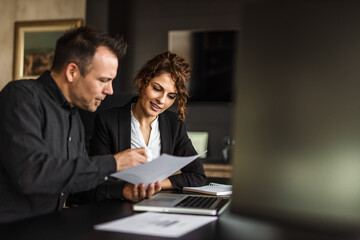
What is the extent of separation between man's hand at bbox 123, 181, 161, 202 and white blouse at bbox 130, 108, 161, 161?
639 mm

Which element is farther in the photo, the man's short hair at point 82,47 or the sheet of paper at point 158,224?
the man's short hair at point 82,47

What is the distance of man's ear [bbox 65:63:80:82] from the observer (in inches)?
53.3

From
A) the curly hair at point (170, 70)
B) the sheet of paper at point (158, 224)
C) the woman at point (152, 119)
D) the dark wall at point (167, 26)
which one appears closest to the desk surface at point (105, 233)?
the sheet of paper at point (158, 224)

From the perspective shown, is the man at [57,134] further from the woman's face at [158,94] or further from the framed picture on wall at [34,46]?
the framed picture on wall at [34,46]

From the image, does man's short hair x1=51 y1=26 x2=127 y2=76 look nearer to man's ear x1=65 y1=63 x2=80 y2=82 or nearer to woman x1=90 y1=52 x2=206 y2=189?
man's ear x1=65 y1=63 x2=80 y2=82

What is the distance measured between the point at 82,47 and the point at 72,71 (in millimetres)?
89

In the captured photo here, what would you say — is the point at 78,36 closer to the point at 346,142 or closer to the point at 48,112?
the point at 48,112

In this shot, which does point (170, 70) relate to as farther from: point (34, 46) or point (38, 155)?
point (34, 46)

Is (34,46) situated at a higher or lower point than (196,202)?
higher

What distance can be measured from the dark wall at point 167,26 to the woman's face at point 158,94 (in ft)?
7.53

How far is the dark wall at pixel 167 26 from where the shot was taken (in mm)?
4355

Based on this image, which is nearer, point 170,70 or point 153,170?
point 153,170

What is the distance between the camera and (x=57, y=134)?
4.43 ft

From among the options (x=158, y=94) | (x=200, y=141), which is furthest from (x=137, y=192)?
(x=200, y=141)
